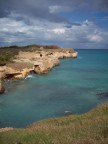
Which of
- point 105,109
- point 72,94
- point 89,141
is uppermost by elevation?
point 89,141

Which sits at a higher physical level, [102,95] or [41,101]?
[41,101]

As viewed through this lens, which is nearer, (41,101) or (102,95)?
(41,101)

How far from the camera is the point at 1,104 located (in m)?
40.0

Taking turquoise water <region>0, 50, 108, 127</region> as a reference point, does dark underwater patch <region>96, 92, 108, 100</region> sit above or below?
below

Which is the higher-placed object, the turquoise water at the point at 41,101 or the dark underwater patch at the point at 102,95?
the turquoise water at the point at 41,101

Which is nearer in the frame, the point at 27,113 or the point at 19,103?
the point at 27,113

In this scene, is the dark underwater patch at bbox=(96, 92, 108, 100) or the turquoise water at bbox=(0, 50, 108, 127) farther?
the dark underwater patch at bbox=(96, 92, 108, 100)

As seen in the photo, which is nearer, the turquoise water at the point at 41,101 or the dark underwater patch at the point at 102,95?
the turquoise water at the point at 41,101

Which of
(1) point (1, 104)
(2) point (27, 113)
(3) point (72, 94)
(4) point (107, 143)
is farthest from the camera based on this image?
(3) point (72, 94)

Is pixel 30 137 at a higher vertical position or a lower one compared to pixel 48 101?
higher

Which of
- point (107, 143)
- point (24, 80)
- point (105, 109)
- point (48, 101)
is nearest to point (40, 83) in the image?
point (24, 80)

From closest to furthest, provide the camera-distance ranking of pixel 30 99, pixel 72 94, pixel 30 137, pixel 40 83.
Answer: pixel 30 137 → pixel 30 99 → pixel 72 94 → pixel 40 83

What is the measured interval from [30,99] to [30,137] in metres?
30.8

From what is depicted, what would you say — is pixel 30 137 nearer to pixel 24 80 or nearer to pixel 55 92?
pixel 55 92
